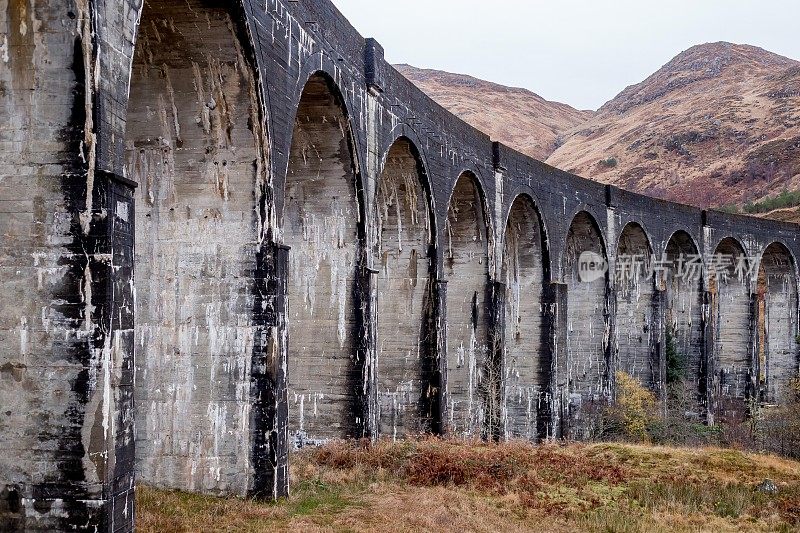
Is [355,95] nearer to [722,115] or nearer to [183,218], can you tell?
[183,218]

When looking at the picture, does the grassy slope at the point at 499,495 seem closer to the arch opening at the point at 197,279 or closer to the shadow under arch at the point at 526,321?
the arch opening at the point at 197,279

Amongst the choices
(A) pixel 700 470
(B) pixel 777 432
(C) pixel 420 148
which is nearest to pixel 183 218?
(C) pixel 420 148

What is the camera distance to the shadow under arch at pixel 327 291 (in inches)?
495

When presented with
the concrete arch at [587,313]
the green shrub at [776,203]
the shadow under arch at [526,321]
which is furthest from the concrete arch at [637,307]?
the green shrub at [776,203]

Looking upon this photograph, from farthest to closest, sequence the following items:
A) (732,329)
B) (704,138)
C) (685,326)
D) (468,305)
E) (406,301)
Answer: (704,138)
(732,329)
(685,326)
(468,305)
(406,301)

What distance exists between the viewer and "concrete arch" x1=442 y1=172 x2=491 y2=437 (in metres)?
18.7

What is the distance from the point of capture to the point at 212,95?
9.21m

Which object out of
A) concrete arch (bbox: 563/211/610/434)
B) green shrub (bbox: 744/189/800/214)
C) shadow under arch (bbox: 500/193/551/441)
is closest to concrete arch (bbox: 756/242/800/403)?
concrete arch (bbox: 563/211/610/434)

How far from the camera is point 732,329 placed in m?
33.7

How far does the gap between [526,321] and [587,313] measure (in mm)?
4020

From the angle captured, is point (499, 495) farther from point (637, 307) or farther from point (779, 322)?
point (779, 322)

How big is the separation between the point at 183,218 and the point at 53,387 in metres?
3.82

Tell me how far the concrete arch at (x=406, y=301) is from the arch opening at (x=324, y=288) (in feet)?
10.3

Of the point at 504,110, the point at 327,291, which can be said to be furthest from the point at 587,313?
the point at 504,110
